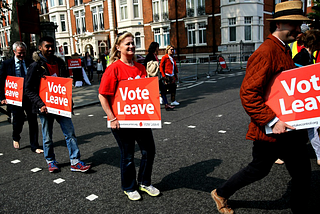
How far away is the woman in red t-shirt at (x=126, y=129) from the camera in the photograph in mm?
3121

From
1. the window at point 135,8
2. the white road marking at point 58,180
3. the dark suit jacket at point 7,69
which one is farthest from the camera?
the window at point 135,8

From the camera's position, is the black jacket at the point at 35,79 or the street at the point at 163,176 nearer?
the street at the point at 163,176

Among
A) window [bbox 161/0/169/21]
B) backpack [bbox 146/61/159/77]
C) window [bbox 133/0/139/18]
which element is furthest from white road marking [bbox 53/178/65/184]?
window [bbox 133/0/139/18]

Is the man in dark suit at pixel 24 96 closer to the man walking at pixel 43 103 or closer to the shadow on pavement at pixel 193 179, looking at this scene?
the man walking at pixel 43 103

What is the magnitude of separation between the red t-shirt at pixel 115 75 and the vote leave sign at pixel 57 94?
1.10 meters

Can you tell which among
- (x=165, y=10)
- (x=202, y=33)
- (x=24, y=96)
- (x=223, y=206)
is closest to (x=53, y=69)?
(x=24, y=96)

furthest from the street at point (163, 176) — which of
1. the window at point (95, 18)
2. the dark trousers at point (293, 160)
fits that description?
the window at point (95, 18)

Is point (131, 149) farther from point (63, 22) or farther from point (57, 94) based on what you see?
point (63, 22)

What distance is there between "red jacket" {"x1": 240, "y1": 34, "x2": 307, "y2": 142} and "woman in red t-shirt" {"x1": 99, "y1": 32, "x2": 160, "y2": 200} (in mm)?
1251

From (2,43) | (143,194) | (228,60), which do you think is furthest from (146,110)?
(2,43)

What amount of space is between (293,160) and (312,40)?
7.00 feet

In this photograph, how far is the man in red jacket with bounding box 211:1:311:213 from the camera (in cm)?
243

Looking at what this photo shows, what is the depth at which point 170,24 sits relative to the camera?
3328 cm

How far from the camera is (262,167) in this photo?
259 centimetres
